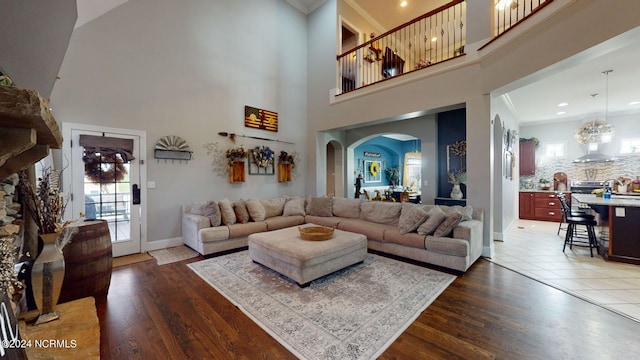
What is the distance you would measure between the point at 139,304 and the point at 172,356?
3.50ft

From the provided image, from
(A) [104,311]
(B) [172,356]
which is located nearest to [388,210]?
(B) [172,356]

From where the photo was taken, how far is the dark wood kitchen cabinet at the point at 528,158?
24.6 ft

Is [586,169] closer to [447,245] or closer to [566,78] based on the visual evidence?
[566,78]

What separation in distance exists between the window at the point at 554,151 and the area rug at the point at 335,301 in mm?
7330

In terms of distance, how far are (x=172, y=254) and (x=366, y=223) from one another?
342 cm

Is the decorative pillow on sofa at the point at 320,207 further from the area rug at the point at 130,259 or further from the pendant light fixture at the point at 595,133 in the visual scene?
the pendant light fixture at the point at 595,133

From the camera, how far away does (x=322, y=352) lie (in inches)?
72.2

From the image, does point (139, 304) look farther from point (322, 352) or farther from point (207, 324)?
point (322, 352)

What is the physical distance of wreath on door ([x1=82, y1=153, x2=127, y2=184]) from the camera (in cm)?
382

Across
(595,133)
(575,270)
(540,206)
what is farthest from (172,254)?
(540,206)

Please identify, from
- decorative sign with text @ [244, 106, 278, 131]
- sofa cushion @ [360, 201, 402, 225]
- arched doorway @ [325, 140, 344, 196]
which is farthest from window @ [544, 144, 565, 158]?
decorative sign with text @ [244, 106, 278, 131]

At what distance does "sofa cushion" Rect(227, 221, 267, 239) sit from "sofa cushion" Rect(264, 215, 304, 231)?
0.13 metres

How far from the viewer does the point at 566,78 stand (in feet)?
14.6

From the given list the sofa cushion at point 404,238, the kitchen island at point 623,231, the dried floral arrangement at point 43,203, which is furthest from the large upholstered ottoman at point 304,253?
the kitchen island at point 623,231
